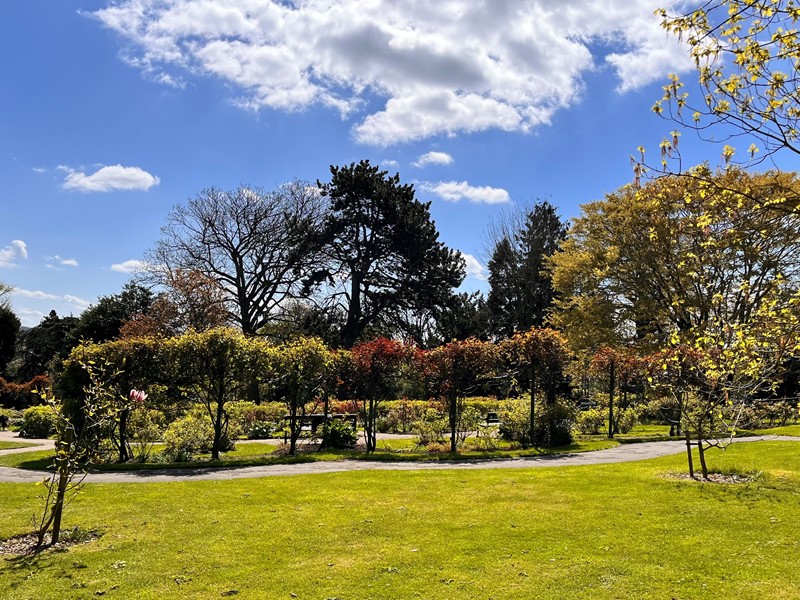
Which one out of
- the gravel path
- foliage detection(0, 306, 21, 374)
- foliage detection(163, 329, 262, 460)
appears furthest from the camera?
foliage detection(0, 306, 21, 374)

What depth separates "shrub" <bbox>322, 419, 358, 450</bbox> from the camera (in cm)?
1786

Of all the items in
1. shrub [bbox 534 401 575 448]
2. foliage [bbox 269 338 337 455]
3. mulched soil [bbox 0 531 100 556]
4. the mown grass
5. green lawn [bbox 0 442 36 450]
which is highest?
foliage [bbox 269 338 337 455]

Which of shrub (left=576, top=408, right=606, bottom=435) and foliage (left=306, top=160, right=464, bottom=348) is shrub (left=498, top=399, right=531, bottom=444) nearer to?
shrub (left=576, top=408, right=606, bottom=435)

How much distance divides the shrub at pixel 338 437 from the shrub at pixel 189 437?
354 centimetres

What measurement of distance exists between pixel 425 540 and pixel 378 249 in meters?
34.1

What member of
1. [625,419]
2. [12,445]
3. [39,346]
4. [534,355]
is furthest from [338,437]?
[39,346]

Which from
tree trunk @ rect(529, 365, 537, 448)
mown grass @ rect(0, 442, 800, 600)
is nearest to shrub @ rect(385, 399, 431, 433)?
tree trunk @ rect(529, 365, 537, 448)

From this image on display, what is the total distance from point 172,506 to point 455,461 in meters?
7.70

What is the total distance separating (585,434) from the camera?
Answer: 22.2 metres

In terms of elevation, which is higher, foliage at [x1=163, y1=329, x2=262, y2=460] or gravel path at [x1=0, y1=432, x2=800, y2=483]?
foliage at [x1=163, y1=329, x2=262, y2=460]

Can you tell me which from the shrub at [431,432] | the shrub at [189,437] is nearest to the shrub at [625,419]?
the shrub at [431,432]

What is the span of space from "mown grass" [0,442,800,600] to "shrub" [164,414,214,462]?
17.5 ft

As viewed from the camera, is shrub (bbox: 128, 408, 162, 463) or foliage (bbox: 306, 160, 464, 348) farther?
foliage (bbox: 306, 160, 464, 348)

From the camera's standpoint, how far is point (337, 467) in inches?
532
